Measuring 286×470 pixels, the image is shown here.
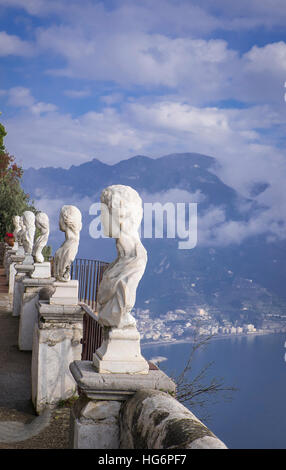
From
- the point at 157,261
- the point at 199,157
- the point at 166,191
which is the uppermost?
the point at 199,157

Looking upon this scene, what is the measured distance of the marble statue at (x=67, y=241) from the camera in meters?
5.73

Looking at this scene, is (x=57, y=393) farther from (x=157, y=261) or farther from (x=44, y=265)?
(x=157, y=261)

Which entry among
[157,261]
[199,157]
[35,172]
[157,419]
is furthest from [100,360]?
[35,172]

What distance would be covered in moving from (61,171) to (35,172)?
48.6 feet

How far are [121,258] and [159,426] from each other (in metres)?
1.13

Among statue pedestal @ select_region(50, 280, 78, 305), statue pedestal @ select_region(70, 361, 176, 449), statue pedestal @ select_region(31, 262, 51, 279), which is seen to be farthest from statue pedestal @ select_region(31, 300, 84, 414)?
statue pedestal @ select_region(31, 262, 51, 279)

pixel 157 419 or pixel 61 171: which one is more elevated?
pixel 61 171

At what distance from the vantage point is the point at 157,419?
253 cm

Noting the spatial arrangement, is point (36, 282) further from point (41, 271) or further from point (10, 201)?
point (10, 201)

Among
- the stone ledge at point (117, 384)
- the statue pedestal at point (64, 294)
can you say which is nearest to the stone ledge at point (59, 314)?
the statue pedestal at point (64, 294)

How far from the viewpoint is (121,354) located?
10.4 ft

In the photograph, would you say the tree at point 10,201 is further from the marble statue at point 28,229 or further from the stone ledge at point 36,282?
the stone ledge at point 36,282

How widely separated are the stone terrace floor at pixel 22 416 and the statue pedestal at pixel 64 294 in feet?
3.66
